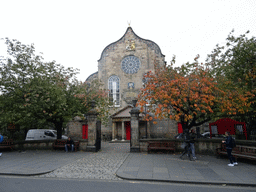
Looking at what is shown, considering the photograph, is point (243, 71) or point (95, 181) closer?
point (95, 181)

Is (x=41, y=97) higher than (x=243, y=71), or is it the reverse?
(x=243, y=71)

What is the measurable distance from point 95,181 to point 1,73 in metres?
11.7

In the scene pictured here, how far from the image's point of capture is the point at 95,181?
6.64 meters

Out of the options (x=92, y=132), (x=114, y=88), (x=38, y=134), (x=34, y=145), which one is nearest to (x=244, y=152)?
(x=92, y=132)

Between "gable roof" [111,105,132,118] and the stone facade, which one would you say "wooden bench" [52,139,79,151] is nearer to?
"gable roof" [111,105,132,118]

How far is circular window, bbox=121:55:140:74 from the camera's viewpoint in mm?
28766

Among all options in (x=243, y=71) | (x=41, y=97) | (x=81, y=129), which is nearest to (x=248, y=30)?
(x=243, y=71)

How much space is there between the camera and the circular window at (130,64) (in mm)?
28766

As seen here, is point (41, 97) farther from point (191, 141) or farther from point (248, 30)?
point (248, 30)

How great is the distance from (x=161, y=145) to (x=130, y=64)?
18.0 meters

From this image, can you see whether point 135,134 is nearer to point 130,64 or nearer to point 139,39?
point 130,64

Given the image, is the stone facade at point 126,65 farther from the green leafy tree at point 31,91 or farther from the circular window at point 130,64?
the green leafy tree at point 31,91

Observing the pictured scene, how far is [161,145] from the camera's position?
1323cm

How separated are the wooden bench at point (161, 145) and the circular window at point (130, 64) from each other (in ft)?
55.6
